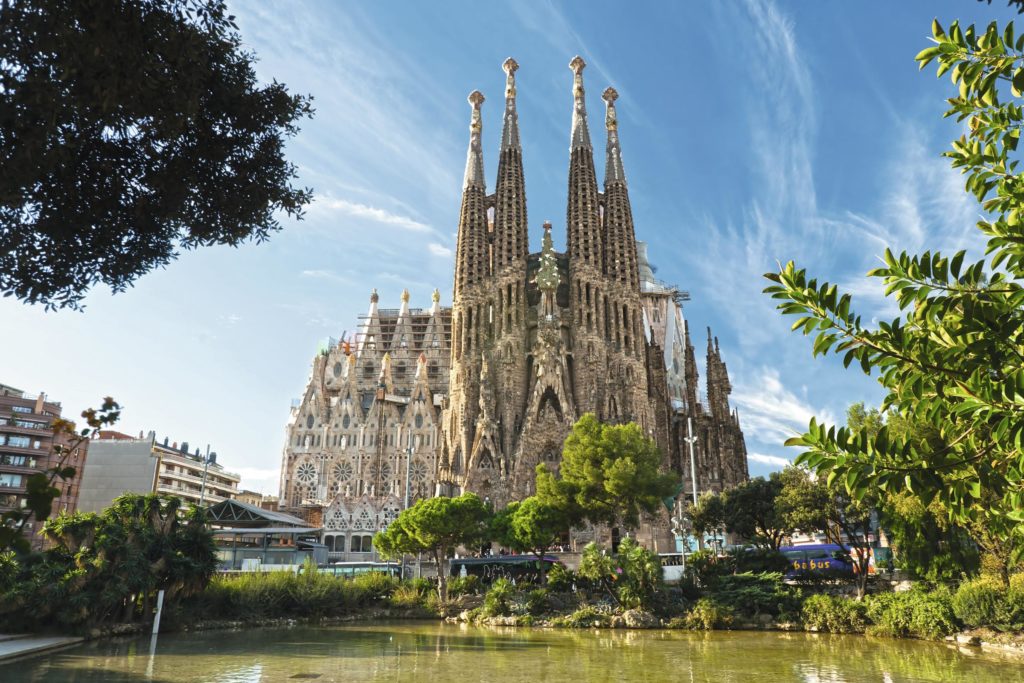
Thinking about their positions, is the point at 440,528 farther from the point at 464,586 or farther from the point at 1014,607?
the point at 1014,607

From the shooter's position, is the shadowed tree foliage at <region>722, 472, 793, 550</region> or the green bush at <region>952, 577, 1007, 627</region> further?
the shadowed tree foliage at <region>722, 472, 793, 550</region>

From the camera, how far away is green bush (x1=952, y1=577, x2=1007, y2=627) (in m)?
18.1

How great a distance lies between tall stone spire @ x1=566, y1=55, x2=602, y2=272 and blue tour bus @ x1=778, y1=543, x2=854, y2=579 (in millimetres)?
28018

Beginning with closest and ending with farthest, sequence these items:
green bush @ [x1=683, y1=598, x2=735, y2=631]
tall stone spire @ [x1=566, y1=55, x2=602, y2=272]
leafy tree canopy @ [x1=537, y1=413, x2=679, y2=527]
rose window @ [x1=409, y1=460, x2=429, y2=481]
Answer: green bush @ [x1=683, y1=598, x2=735, y2=631] < leafy tree canopy @ [x1=537, y1=413, x2=679, y2=527] < tall stone spire @ [x1=566, y1=55, x2=602, y2=272] < rose window @ [x1=409, y1=460, x2=429, y2=481]

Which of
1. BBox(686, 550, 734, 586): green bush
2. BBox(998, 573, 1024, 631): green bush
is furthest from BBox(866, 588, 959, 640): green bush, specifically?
BBox(686, 550, 734, 586): green bush

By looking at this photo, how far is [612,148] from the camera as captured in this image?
63906 millimetres

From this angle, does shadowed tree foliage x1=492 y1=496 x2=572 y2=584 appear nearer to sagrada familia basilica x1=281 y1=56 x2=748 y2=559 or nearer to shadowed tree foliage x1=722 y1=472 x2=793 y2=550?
shadowed tree foliage x1=722 y1=472 x2=793 y2=550

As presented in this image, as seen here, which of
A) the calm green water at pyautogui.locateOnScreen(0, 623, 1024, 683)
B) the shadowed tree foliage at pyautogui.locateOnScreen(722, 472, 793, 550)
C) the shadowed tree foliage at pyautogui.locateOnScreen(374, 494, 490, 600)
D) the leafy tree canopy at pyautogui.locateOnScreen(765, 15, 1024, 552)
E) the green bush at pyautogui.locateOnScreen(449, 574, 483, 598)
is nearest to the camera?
the leafy tree canopy at pyautogui.locateOnScreen(765, 15, 1024, 552)

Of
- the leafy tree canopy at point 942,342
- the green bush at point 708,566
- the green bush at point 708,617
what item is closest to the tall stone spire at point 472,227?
the green bush at point 708,566

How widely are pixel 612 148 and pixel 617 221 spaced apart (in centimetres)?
834

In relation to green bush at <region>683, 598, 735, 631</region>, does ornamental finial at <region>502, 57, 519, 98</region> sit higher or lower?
higher

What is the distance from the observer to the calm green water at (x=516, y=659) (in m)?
13.3

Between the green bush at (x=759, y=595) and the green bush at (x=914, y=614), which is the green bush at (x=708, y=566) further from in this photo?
the green bush at (x=914, y=614)

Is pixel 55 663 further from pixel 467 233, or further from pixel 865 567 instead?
A: pixel 467 233
